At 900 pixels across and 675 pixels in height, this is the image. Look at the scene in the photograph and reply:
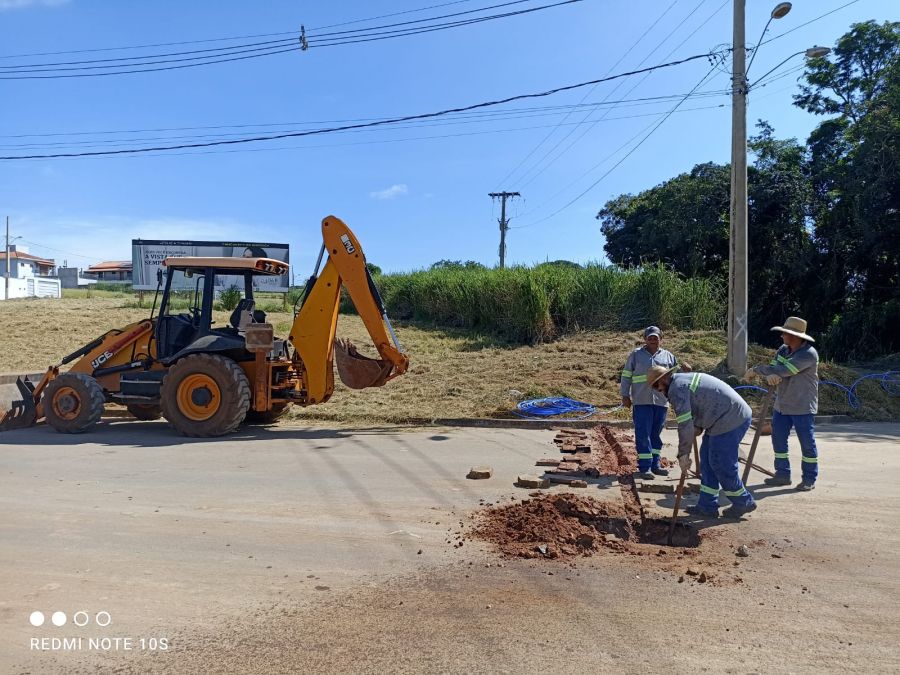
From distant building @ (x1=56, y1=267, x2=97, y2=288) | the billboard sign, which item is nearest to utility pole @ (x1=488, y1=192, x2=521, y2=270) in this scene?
the billboard sign

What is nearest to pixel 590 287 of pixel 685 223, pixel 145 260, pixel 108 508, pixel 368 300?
pixel 685 223

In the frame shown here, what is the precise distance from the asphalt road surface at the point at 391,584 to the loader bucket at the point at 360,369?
2.43m

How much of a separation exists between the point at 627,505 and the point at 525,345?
40.5ft

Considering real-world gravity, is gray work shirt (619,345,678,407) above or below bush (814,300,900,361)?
below

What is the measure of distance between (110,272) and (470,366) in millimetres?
90227

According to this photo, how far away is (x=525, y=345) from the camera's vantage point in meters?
18.3

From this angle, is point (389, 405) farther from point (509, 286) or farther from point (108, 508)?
point (509, 286)

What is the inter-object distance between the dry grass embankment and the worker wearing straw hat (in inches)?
169

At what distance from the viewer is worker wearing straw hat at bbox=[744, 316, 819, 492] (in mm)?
6953

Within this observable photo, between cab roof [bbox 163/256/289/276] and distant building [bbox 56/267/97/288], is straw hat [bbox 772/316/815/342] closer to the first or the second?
cab roof [bbox 163/256/289/276]

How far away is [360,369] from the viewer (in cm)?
970

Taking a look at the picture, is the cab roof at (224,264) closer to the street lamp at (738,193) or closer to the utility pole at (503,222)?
the street lamp at (738,193)

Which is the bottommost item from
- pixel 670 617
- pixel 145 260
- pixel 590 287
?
pixel 670 617

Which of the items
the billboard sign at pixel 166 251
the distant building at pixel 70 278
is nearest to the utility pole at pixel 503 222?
the billboard sign at pixel 166 251
